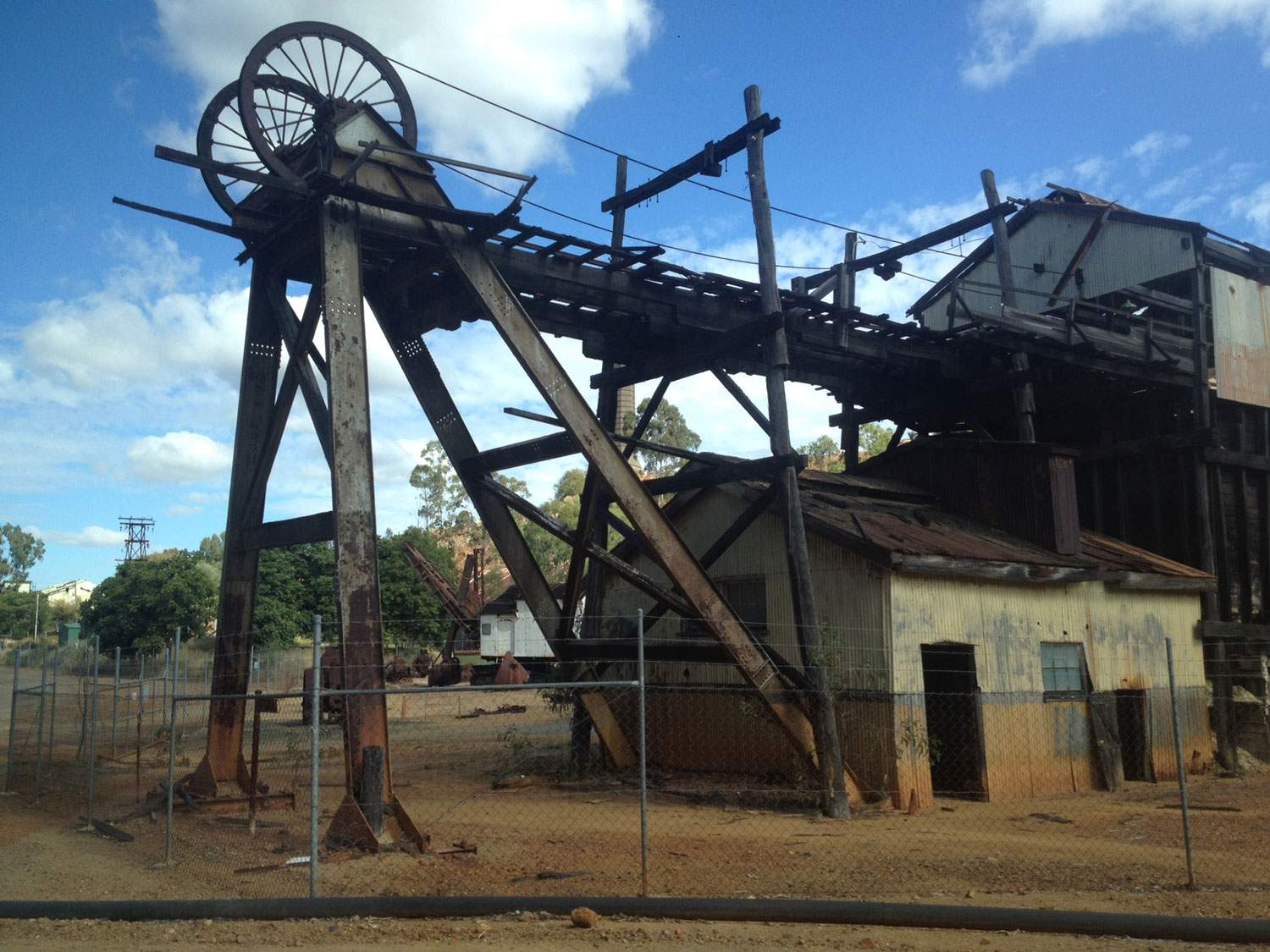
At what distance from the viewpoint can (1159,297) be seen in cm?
1888

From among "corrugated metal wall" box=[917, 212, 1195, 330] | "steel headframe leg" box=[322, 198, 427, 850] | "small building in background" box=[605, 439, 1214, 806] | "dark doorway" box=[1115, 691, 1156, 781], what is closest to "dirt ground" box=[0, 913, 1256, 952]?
"steel headframe leg" box=[322, 198, 427, 850]

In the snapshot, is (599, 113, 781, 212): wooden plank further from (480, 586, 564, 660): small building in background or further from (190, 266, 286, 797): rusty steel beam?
(480, 586, 564, 660): small building in background

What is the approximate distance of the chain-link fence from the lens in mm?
8172

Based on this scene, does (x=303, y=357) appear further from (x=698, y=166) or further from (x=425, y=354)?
(x=698, y=166)

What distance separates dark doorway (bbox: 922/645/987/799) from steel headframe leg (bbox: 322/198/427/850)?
7.17 meters

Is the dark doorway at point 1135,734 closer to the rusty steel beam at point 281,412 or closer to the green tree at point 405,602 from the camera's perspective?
the rusty steel beam at point 281,412

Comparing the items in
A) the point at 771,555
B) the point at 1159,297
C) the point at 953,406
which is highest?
the point at 1159,297

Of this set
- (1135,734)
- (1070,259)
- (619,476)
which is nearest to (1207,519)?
(1135,734)

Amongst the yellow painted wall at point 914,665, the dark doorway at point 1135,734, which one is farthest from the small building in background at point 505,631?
the dark doorway at point 1135,734

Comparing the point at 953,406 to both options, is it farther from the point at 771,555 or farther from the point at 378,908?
the point at 378,908

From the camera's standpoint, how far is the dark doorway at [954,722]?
13289 mm

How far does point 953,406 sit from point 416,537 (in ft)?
147

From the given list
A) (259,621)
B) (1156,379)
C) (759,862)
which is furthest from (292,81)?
(259,621)

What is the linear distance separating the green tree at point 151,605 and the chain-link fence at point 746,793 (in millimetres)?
32738
